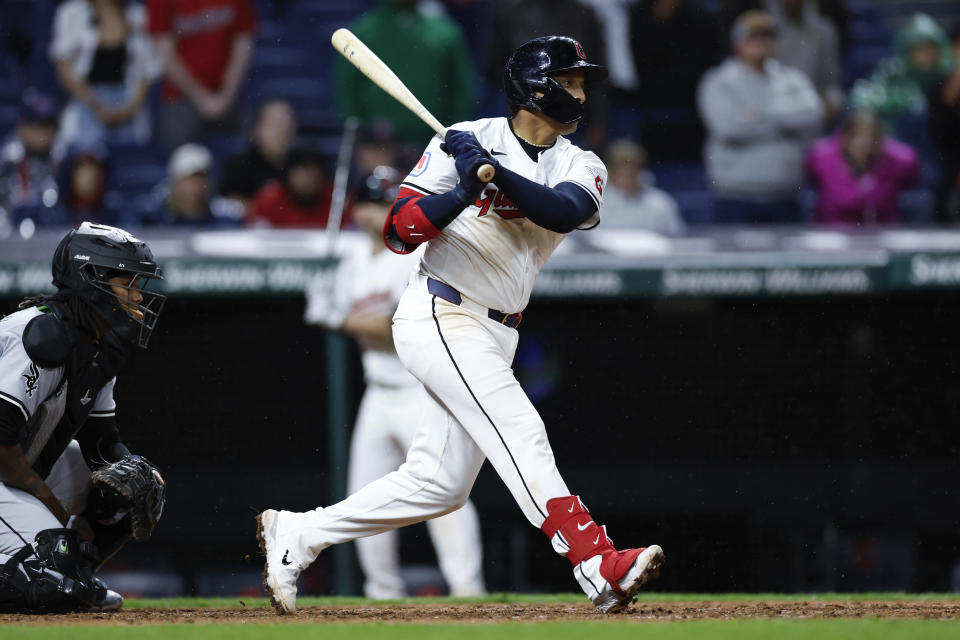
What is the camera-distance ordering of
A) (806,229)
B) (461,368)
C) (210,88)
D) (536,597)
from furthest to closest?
(210,88) → (806,229) → (536,597) → (461,368)

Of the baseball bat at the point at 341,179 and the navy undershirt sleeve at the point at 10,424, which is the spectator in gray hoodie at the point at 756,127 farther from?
the navy undershirt sleeve at the point at 10,424

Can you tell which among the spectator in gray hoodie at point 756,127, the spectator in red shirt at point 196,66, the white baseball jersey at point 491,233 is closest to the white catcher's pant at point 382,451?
the white baseball jersey at point 491,233

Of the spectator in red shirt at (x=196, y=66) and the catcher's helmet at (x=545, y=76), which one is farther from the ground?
the spectator in red shirt at (x=196, y=66)

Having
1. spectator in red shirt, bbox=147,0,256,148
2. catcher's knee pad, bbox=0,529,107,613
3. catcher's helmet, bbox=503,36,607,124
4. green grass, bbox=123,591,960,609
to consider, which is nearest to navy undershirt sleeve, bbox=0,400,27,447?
catcher's knee pad, bbox=0,529,107,613

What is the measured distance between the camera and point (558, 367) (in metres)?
6.75

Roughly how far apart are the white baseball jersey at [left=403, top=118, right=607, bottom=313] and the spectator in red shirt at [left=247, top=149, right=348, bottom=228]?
3.86 meters

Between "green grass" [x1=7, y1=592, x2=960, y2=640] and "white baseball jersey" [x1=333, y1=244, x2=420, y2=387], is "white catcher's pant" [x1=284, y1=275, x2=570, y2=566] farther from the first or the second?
"white baseball jersey" [x1=333, y1=244, x2=420, y2=387]

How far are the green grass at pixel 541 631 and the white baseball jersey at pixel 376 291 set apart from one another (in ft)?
8.80

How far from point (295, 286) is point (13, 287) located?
1.30 m

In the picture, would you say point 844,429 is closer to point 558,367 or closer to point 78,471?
point 558,367

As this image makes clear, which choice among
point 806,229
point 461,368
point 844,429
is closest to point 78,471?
point 461,368

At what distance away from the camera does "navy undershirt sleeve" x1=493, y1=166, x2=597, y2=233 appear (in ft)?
11.0

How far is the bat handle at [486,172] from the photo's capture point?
329cm

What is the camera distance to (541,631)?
307 cm
